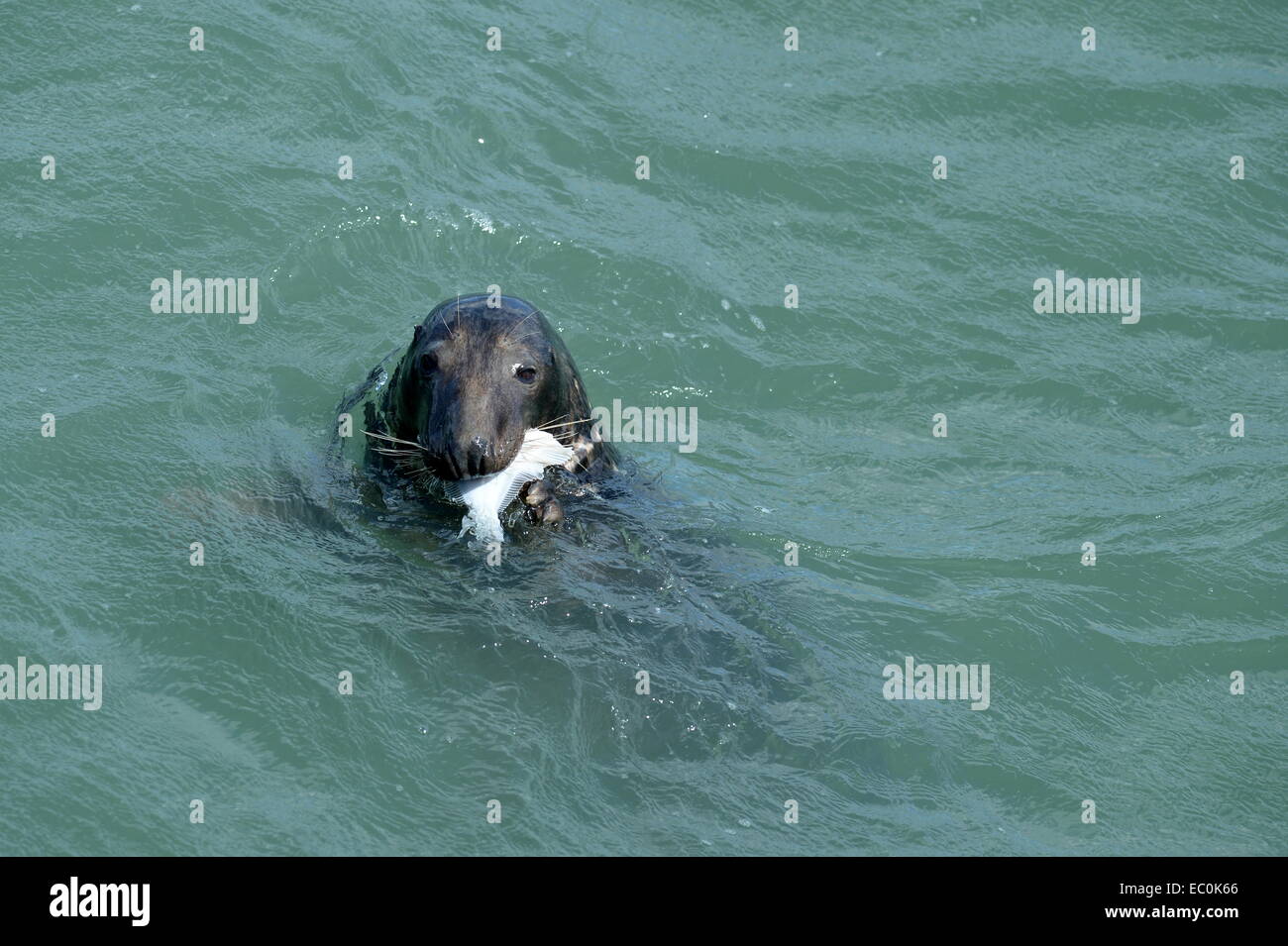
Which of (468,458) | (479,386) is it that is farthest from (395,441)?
(468,458)

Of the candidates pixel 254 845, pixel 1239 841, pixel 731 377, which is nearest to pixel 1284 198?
pixel 731 377

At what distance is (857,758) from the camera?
26.1 feet

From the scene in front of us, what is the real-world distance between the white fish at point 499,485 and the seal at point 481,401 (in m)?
0.08

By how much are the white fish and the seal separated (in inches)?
3.0

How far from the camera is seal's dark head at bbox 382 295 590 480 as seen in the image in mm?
8352

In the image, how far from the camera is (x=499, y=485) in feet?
28.0

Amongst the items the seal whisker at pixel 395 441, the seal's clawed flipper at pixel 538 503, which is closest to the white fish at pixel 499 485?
the seal's clawed flipper at pixel 538 503

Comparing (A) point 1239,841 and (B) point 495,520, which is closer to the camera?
(A) point 1239,841

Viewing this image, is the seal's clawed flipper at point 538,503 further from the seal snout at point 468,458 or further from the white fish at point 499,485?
the seal snout at point 468,458

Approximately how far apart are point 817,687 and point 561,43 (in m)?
7.49

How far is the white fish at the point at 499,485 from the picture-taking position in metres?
8.50

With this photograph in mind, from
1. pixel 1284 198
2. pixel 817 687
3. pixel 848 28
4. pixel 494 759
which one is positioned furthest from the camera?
pixel 848 28

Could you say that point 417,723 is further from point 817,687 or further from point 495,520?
point 817,687

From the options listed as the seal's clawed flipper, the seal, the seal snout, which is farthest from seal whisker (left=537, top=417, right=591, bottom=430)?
the seal snout
